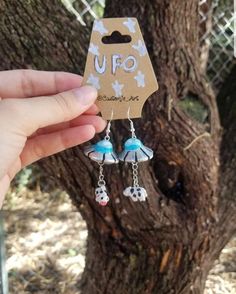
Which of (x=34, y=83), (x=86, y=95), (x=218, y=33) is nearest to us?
(x=86, y=95)

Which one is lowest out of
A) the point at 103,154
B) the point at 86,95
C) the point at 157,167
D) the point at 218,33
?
the point at 218,33

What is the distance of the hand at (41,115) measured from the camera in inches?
42.3

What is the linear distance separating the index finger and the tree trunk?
0.37 metres

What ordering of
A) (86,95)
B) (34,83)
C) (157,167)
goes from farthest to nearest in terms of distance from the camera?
(157,167), (34,83), (86,95)

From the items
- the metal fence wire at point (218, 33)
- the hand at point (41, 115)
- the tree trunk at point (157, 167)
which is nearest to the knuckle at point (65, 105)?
the hand at point (41, 115)

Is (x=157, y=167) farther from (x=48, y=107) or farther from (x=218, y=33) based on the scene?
(x=218, y=33)

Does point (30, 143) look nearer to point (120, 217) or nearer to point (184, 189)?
point (120, 217)

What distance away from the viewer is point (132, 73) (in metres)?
1.07

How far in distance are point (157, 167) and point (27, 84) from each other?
66cm

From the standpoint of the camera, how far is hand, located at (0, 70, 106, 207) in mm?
1073

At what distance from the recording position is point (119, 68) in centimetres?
106

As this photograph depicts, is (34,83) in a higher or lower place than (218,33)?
higher

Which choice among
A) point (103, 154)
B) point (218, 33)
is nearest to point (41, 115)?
point (103, 154)

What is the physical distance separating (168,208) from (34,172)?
2272 mm
